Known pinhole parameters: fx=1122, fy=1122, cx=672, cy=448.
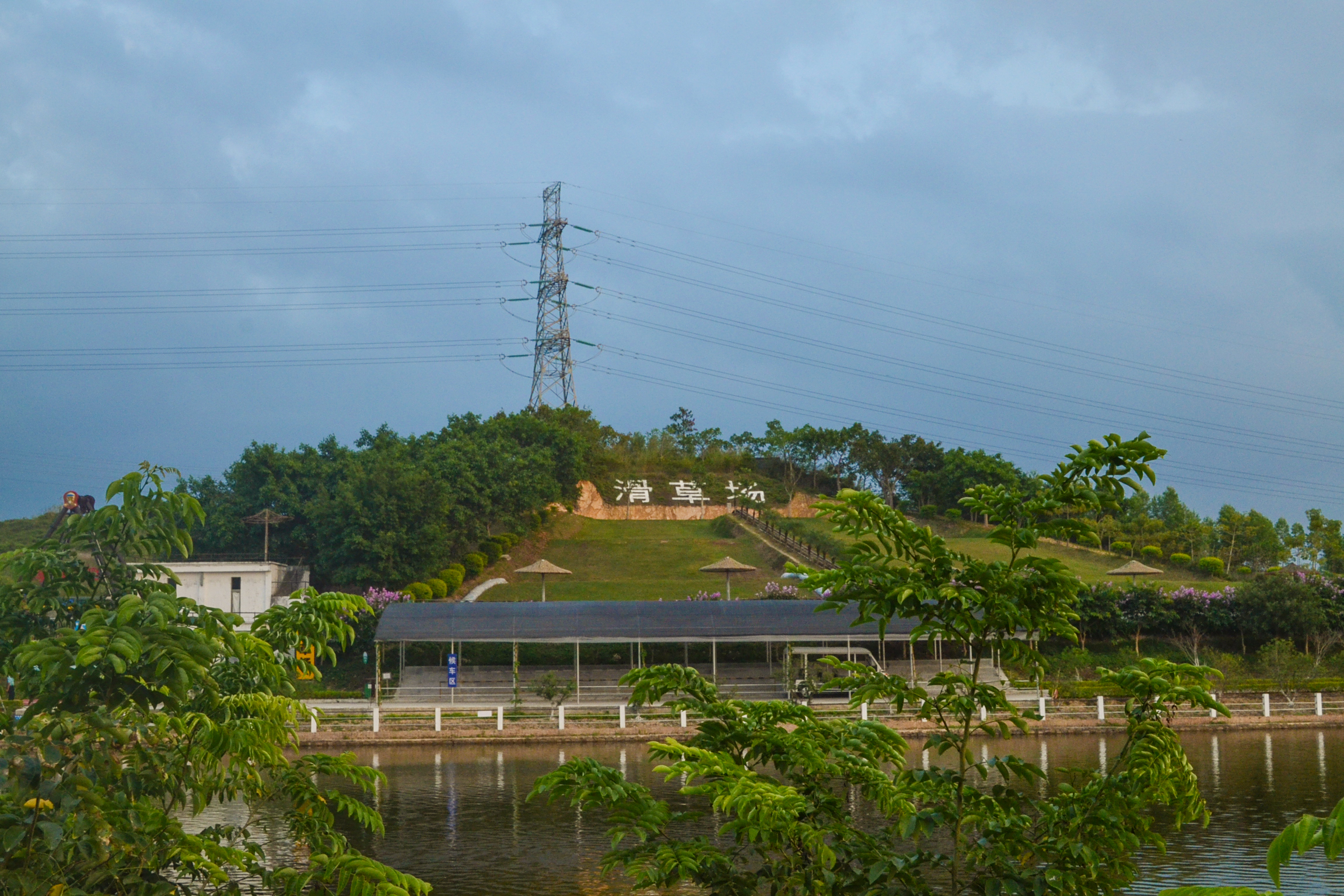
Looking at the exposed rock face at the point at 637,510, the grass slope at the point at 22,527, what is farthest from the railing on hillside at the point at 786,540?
the grass slope at the point at 22,527

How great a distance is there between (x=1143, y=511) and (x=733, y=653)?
182ft

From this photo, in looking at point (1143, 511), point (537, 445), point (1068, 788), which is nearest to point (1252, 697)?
point (1068, 788)

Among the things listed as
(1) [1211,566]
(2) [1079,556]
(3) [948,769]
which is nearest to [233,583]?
(2) [1079,556]

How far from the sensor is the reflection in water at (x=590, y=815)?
46.4ft

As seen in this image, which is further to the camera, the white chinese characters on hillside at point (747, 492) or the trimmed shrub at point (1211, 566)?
the white chinese characters on hillside at point (747, 492)

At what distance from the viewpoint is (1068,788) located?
539cm

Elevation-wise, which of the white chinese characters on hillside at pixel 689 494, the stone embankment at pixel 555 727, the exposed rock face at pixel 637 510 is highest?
the white chinese characters on hillside at pixel 689 494

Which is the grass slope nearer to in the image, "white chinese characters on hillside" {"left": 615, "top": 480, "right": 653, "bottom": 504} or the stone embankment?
"white chinese characters on hillside" {"left": 615, "top": 480, "right": 653, "bottom": 504}

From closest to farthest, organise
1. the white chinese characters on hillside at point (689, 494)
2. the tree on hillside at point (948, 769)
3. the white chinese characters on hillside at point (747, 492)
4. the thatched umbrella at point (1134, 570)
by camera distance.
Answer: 1. the tree on hillside at point (948, 769)
2. the thatched umbrella at point (1134, 570)
3. the white chinese characters on hillside at point (747, 492)
4. the white chinese characters on hillside at point (689, 494)

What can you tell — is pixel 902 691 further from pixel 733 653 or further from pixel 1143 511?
pixel 1143 511

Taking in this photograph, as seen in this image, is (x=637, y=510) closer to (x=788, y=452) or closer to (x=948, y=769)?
(x=788, y=452)

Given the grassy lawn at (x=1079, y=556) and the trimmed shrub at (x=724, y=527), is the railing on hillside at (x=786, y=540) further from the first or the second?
the grassy lawn at (x=1079, y=556)

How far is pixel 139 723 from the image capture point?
5125 mm

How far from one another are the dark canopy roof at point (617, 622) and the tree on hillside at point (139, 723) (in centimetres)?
2613
